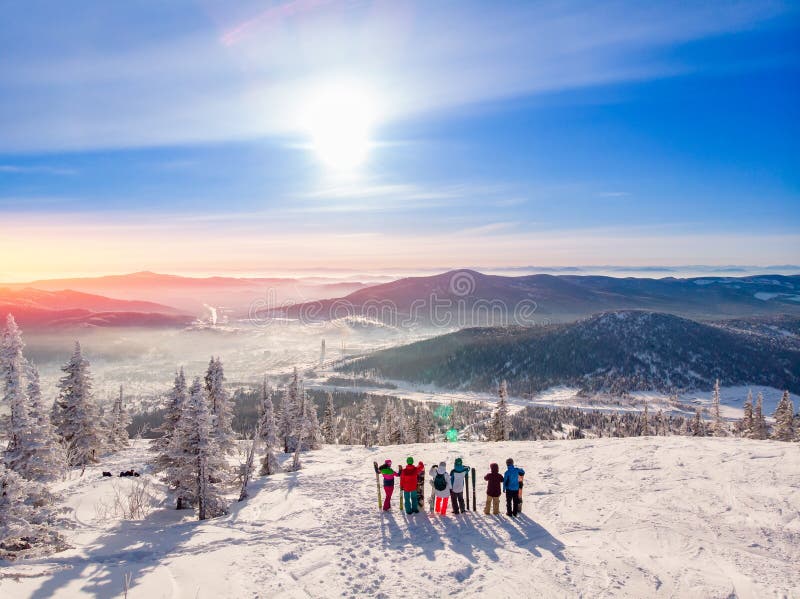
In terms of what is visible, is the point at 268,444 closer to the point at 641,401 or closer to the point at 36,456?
the point at 36,456

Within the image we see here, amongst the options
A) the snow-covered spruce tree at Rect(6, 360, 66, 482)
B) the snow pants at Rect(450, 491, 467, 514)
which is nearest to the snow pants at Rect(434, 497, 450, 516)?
the snow pants at Rect(450, 491, 467, 514)

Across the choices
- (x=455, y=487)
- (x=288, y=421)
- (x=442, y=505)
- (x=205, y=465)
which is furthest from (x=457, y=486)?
(x=288, y=421)

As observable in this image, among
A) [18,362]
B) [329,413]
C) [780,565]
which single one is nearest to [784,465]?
[780,565]

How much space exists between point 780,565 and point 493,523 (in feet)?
22.5

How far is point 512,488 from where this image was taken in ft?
44.9

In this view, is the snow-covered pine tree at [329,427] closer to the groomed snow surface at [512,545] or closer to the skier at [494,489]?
the groomed snow surface at [512,545]

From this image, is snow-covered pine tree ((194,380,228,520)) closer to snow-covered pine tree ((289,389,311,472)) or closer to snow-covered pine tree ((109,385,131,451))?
snow-covered pine tree ((289,389,311,472))

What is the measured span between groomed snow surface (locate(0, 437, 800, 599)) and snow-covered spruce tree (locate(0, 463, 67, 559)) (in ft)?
3.71

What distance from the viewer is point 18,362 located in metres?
22.2

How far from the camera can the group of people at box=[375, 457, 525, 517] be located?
13.8 metres

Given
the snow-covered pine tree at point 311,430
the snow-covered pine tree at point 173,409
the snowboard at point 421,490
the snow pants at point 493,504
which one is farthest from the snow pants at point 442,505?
the snow-covered pine tree at point 311,430

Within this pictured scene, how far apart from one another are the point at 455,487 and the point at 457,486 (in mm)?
100

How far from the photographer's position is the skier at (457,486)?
1420 centimetres

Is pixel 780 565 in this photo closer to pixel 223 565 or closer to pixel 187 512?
pixel 223 565
